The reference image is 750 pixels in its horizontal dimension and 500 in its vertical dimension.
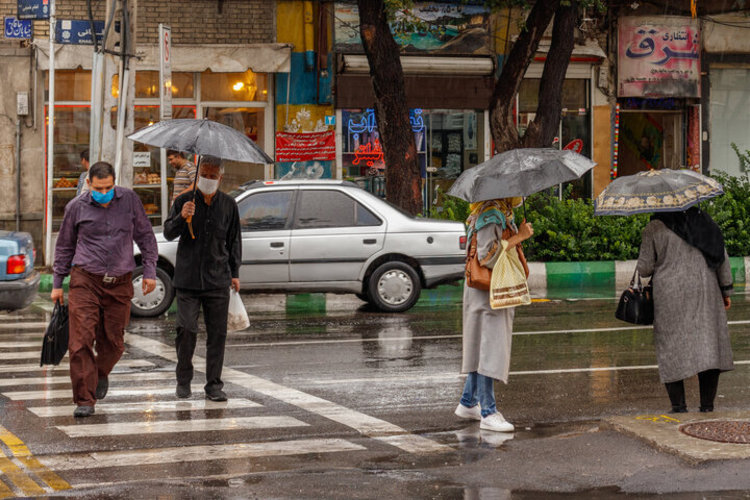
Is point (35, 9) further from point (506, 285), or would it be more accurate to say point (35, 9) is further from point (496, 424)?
point (496, 424)

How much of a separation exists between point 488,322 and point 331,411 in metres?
1.39

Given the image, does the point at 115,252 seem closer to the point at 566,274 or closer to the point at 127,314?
the point at 127,314

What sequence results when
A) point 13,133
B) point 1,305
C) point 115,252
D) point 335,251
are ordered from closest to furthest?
point 115,252, point 1,305, point 335,251, point 13,133

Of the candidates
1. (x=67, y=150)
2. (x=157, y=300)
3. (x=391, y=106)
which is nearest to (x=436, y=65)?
(x=391, y=106)

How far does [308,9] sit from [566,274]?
7559 millimetres

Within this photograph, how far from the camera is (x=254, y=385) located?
31.8ft

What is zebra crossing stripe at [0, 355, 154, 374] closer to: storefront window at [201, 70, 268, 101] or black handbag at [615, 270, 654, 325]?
black handbag at [615, 270, 654, 325]

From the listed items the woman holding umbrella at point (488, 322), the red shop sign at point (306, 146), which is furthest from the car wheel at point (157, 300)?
the red shop sign at point (306, 146)

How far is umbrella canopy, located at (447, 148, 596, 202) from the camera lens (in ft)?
25.2

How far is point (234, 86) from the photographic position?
2212cm

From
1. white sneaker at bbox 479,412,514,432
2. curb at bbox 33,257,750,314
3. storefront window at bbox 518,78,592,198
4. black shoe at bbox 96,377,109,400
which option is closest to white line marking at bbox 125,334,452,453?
white sneaker at bbox 479,412,514,432

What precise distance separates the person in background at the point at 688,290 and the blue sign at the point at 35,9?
13317mm

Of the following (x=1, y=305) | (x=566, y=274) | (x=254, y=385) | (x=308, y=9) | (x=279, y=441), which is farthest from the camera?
(x=308, y=9)

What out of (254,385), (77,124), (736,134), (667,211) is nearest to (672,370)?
(667,211)
